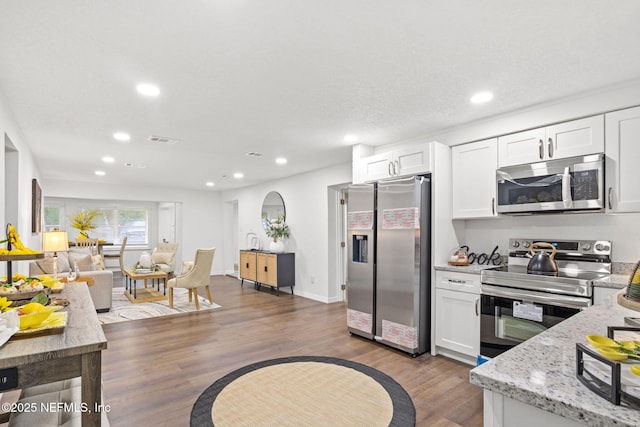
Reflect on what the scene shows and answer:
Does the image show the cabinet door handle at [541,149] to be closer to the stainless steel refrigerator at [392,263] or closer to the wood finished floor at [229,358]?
the stainless steel refrigerator at [392,263]

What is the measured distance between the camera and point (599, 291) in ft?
8.02

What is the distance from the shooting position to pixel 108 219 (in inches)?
388

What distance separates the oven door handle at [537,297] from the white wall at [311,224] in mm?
3001

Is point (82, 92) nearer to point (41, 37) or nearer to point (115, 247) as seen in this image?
point (41, 37)

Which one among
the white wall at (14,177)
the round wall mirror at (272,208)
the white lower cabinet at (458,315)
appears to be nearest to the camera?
the white wall at (14,177)

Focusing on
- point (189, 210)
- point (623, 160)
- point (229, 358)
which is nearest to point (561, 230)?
point (623, 160)

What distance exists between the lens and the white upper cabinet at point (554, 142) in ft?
8.72

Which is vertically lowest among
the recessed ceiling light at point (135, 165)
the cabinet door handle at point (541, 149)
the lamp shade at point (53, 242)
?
the lamp shade at point (53, 242)

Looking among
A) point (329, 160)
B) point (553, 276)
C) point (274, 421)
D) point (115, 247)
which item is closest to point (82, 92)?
point (274, 421)

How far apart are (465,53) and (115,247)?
10.4m

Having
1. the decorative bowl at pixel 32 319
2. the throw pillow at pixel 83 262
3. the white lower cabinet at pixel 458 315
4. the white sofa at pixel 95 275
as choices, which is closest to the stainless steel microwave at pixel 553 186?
the white lower cabinet at pixel 458 315

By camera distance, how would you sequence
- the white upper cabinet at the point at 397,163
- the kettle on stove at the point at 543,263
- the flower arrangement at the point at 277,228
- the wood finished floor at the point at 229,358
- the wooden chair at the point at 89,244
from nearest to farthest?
the wood finished floor at the point at 229,358, the kettle on stove at the point at 543,263, the white upper cabinet at the point at 397,163, the flower arrangement at the point at 277,228, the wooden chair at the point at 89,244

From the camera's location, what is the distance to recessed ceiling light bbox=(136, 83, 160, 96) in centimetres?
259

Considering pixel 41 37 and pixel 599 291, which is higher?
pixel 41 37
